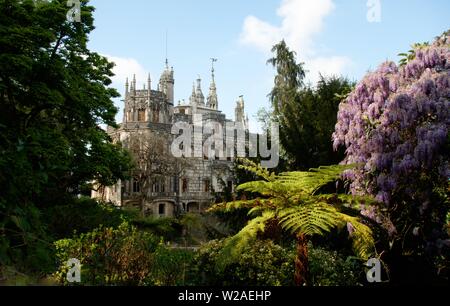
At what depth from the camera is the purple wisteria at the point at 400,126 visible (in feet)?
36.0

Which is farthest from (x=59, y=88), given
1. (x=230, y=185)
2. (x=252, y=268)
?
(x=252, y=268)

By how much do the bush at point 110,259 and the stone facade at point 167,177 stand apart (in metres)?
35.9

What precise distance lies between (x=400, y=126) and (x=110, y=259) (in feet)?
26.1

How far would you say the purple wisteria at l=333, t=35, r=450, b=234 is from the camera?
36.0 feet

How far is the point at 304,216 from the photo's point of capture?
693 cm

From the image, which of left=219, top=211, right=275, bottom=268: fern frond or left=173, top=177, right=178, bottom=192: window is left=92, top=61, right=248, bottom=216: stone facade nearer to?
left=173, top=177, right=178, bottom=192: window

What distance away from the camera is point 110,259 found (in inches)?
338

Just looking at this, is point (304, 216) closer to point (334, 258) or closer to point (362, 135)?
point (334, 258)

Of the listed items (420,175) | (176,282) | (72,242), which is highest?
(420,175)

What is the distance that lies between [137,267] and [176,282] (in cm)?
100

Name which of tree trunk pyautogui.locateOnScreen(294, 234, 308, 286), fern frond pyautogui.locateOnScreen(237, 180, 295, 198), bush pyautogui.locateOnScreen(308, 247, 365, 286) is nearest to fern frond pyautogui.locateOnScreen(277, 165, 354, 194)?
fern frond pyautogui.locateOnScreen(237, 180, 295, 198)

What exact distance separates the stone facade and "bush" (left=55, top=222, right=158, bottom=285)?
35.9m

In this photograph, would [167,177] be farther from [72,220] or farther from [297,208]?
[297,208]
